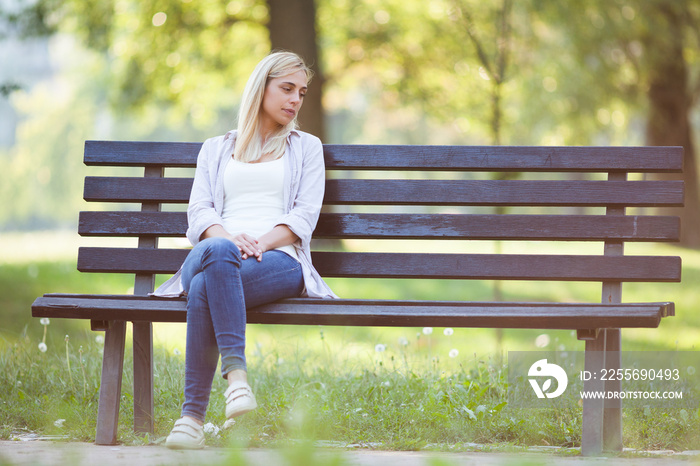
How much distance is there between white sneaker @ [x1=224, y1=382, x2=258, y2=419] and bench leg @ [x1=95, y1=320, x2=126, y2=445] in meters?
0.65

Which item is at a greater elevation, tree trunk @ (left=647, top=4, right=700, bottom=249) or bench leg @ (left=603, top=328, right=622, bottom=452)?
tree trunk @ (left=647, top=4, right=700, bottom=249)

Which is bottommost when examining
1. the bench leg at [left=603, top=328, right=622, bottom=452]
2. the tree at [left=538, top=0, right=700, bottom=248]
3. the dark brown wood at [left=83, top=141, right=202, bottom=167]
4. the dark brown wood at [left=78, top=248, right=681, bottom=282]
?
the bench leg at [left=603, top=328, right=622, bottom=452]

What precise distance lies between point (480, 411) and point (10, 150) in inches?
1448

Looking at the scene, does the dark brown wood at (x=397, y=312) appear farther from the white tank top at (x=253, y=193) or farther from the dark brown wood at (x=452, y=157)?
the dark brown wood at (x=452, y=157)

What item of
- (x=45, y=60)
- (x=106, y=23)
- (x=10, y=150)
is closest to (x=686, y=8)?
(x=106, y=23)

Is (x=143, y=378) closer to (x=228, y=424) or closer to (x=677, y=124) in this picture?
(x=228, y=424)

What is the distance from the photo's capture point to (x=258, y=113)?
12.4 feet

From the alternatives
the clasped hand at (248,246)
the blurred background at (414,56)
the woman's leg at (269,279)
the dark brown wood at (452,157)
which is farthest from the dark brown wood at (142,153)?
the blurred background at (414,56)

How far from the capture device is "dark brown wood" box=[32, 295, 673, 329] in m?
2.82

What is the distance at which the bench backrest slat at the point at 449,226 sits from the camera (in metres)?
3.48

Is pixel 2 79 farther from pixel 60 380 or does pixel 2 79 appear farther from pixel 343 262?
pixel 343 262

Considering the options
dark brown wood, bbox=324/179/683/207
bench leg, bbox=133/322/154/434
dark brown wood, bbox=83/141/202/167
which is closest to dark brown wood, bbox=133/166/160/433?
bench leg, bbox=133/322/154/434

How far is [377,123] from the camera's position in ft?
123

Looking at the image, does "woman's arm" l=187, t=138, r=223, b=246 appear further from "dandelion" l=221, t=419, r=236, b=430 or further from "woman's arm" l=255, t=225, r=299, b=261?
"dandelion" l=221, t=419, r=236, b=430
